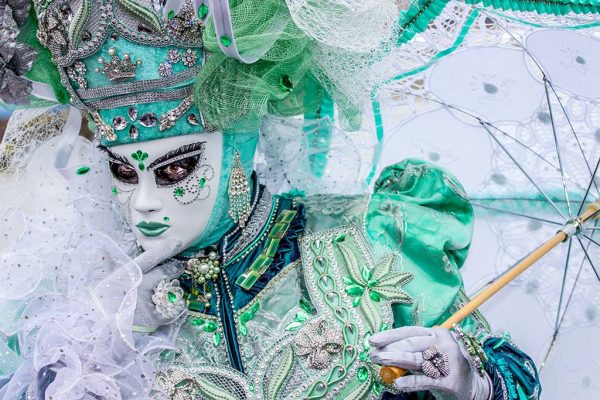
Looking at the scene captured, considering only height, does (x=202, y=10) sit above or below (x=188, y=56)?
above

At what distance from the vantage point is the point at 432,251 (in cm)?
188

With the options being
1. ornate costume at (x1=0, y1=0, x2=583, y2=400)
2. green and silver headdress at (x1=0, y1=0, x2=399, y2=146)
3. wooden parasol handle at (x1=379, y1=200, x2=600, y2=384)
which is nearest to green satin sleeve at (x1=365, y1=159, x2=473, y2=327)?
ornate costume at (x1=0, y1=0, x2=583, y2=400)

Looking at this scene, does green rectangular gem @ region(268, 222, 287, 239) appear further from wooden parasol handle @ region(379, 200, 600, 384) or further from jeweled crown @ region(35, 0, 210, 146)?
wooden parasol handle @ region(379, 200, 600, 384)

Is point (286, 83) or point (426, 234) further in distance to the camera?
point (426, 234)

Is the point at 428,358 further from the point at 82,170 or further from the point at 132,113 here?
the point at 82,170

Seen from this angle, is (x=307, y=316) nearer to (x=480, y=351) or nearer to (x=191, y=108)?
(x=480, y=351)

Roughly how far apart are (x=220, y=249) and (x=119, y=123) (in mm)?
343

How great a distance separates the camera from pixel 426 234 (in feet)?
6.24

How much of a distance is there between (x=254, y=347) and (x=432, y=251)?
0.42 m

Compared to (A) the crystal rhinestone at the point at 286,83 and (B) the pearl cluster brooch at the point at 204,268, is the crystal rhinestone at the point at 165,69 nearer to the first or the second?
(A) the crystal rhinestone at the point at 286,83

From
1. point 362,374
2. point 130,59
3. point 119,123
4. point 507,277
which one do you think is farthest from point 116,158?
point 507,277

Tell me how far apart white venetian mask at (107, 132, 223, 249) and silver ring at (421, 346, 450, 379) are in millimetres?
536

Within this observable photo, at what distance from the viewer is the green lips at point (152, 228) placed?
177 cm

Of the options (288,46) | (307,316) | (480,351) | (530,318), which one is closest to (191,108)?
(288,46)
